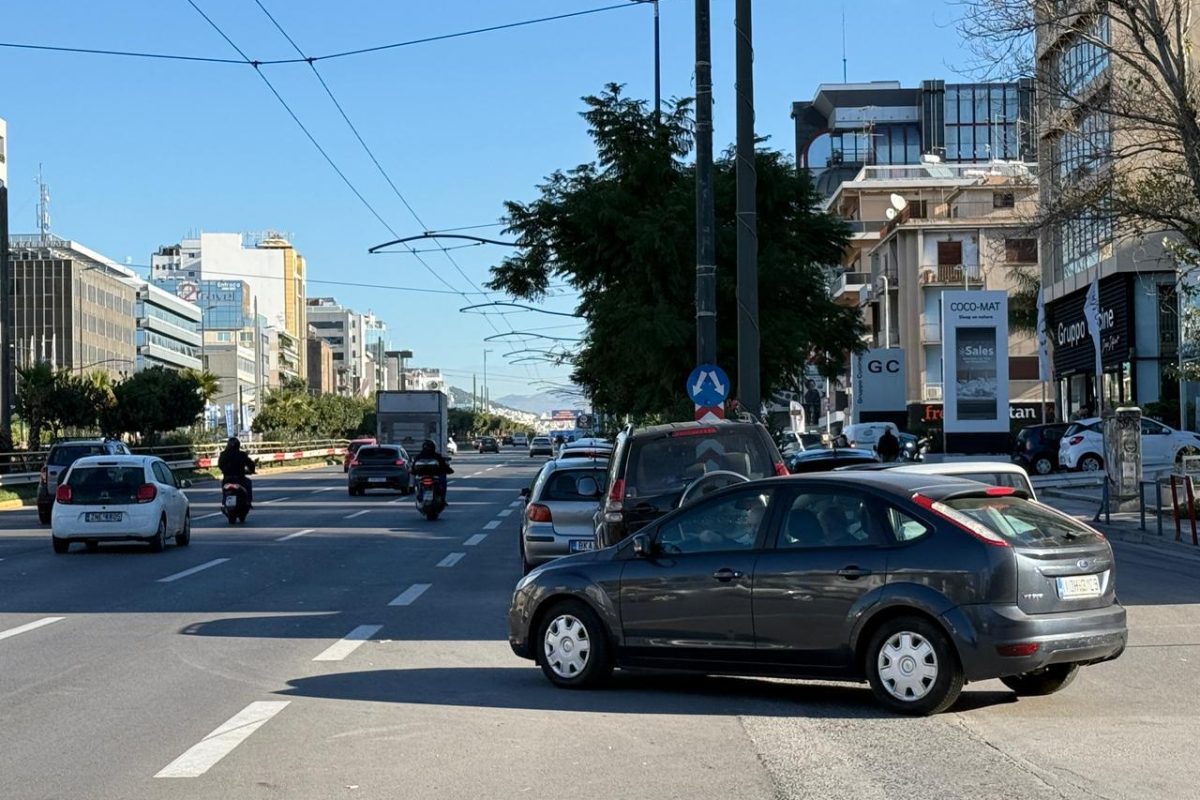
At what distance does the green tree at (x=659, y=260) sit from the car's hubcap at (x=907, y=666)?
20356 millimetres

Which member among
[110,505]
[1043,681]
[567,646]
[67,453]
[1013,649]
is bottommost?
[1043,681]

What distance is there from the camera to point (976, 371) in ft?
167

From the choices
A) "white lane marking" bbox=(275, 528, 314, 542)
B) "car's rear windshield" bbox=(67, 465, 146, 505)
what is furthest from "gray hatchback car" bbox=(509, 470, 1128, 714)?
"white lane marking" bbox=(275, 528, 314, 542)

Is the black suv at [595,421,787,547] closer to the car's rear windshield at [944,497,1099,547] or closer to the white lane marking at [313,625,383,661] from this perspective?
the white lane marking at [313,625,383,661]

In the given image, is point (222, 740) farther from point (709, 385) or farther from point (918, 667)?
point (709, 385)

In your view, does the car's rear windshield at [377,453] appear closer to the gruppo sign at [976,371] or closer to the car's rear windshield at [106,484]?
the gruppo sign at [976,371]

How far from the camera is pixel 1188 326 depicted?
36.6m

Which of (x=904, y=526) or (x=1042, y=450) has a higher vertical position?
(x=904, y=526)

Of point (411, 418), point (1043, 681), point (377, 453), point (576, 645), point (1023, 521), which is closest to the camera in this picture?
point (1023, 521)

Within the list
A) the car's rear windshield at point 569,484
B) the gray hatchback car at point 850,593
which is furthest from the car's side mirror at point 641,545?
the car's rear windshield at point 569,484

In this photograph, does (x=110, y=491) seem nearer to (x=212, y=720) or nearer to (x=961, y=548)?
(x=212, y=720)

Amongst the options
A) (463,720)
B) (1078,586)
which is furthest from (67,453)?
(1078,586)

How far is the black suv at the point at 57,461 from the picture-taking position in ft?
114

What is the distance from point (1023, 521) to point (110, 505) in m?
17.9
